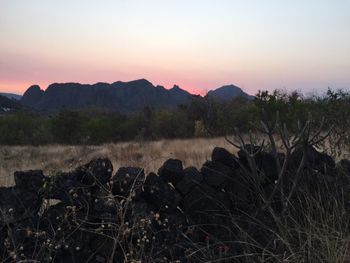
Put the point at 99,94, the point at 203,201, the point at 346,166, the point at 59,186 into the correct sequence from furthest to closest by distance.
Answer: the point at 99,94
the point at 346,166
the point at 203,201
the point at 59,186

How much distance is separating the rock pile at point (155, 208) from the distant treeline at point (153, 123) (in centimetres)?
2428

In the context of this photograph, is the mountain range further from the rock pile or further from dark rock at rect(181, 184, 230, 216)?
dark rock at rect(181, 184, 230, 216)

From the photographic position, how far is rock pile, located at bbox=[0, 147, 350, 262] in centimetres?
462

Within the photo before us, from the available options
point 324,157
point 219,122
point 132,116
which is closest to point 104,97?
point 132,116

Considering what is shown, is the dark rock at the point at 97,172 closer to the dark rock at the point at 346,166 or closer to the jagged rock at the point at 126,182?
the jagged rock at the point at 126,182

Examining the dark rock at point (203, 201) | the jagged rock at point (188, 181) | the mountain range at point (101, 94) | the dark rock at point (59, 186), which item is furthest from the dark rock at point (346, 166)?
the mountain range at point (101, 94)

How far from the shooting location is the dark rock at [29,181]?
5.11 meters

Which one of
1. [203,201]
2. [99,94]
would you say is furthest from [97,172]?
[99,94]

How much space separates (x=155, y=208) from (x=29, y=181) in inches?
54.7

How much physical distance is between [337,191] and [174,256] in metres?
2.24

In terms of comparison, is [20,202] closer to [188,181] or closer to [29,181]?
[29,181]

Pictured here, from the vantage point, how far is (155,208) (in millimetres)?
5344

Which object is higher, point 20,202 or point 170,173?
point 170,173

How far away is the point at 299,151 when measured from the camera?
6434 millimetres
